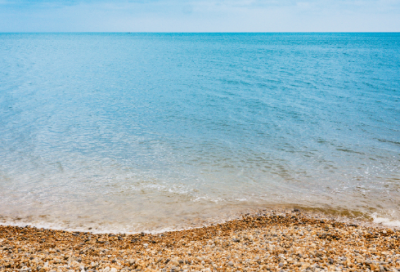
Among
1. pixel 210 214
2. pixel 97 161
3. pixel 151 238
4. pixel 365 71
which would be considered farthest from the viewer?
pixel 365 71

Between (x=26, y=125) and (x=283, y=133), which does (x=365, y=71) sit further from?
(x=26, y=125)

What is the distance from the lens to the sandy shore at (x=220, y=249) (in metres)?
6.71

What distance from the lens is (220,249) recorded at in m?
7.87

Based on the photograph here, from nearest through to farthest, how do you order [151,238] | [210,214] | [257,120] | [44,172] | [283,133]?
[151,238]
[210,214]
[44,172]
[283,133]
[257,120]

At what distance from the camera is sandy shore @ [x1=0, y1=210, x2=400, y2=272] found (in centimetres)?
671

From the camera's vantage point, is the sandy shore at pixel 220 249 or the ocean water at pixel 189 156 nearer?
the sandy shore at pixel 220 249

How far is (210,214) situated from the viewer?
10.9 meters

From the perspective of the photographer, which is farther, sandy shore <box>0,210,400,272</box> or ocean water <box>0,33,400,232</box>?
ocean water <box>0,33,400,232</box>

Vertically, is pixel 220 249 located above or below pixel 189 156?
above

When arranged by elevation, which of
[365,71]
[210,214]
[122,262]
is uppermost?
[365,71]

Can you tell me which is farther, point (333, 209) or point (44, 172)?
point (44, 172)

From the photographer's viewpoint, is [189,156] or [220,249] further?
[189,156]

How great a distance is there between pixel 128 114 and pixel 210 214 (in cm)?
1474

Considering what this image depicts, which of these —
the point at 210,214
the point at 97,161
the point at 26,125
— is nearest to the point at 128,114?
the point at 26,125
